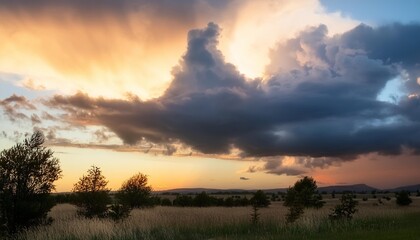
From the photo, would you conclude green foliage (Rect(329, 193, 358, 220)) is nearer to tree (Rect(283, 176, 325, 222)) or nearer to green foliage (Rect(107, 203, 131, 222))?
tree (Rect(283, 176, 325, 222))

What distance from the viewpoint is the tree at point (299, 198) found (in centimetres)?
3173

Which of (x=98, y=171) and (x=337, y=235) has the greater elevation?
(x=98, y=171)

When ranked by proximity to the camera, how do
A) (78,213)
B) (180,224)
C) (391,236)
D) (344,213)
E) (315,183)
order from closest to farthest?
(391,236) < (180,224) < (344,213) < (78,213) < (315,183)

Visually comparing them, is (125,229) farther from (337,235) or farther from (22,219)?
(337,235)

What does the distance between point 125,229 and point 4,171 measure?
8.08 metres

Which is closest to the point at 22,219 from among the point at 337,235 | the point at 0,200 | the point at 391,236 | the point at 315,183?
the point at 0,200

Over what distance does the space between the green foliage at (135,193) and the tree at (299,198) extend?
48.1 feet

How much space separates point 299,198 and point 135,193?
62.6 feet

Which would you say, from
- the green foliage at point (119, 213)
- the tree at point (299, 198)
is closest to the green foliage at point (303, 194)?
the tree at point (299, 198)

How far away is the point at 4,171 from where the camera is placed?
26.6m

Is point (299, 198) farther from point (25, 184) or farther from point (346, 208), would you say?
point (25, 184)

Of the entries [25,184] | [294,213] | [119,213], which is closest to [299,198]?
[294,213]

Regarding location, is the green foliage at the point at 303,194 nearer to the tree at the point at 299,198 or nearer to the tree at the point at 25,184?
the tree at the point at 299,198

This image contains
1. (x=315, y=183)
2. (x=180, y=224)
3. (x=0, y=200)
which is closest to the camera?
(x=0, y=200)
